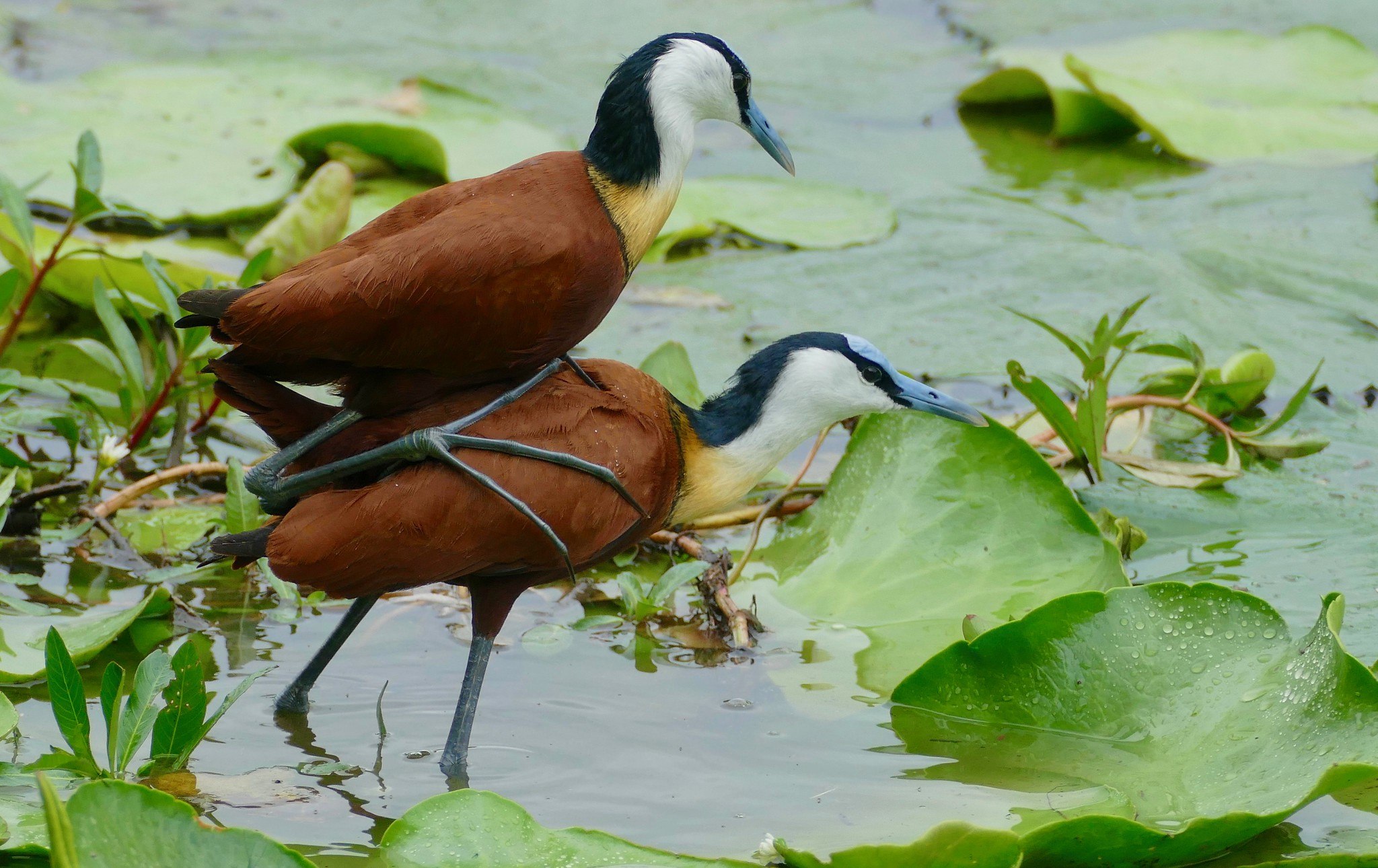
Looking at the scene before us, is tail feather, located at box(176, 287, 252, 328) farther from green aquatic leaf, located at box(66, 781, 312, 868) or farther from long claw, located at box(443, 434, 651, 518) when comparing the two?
green aquatic leaf, located at box(66, 781, 312, 868)

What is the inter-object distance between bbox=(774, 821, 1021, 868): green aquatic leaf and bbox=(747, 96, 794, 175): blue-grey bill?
1.43 meters

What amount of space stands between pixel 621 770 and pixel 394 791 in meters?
0.45

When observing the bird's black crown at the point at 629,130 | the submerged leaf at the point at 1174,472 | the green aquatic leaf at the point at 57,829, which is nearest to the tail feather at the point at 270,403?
the bird's black crown at the point at 629,130

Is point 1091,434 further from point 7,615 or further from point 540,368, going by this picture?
point 7,615

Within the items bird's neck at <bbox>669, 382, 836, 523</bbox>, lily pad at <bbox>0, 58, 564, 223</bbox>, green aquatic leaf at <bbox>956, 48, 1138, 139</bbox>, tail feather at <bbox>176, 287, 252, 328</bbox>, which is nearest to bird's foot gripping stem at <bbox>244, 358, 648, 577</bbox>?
bird's neck at <bbox>669, 382, 836, 523</bbox>

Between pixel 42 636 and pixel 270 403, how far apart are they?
0.85 metres

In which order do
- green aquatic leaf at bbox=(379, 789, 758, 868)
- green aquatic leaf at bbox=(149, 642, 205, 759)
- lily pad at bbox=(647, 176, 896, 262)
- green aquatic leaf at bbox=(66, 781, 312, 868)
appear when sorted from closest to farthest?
green aquatic leaf at bbox=(66, 781, 312, 868) < green aquatic leaf at bbox=(379, 789, 758, 868) < green aquatic leaf at bbox=(149, 642, 205, 759) < lily pad at bbox=(647, 176, 896, 262)

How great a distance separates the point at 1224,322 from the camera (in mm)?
4793

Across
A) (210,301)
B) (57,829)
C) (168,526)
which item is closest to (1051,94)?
(168,526)

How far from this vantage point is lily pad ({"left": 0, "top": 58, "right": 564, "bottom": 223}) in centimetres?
517

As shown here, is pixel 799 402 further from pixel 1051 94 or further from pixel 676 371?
pixel 1051 94

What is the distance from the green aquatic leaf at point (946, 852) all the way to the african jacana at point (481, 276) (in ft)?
2.89

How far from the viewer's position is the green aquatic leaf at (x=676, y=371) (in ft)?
12.8

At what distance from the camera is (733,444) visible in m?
3.02
